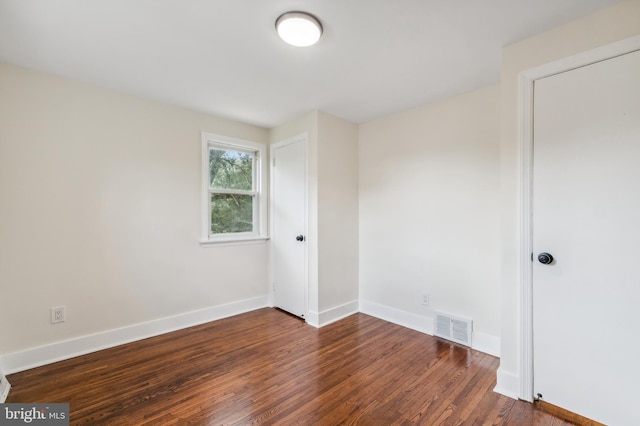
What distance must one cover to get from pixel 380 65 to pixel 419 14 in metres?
0.56

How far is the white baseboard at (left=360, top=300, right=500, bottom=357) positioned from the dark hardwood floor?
3.9 inches

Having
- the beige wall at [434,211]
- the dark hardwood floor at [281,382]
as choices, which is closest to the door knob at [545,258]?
the beige wall at [434,211]

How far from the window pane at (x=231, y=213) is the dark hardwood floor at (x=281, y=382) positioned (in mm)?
1233

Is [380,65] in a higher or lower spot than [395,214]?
higher

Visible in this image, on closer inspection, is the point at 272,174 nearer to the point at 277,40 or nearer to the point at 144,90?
the point at 144,90

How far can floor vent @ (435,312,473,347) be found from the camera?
2.58m

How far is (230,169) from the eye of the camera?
348 centimetres

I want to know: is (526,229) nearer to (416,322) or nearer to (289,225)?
(416,322)

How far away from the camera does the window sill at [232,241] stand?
126 inches

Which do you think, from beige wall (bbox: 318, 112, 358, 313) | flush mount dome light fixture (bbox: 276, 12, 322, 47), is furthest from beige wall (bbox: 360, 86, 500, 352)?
flush mount dome light fixture (bbox: 276, 12, 322, 47)

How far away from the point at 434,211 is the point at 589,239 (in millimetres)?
1291

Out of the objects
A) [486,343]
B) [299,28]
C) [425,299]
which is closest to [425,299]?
[425,299]

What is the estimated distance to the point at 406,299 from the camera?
3061mm

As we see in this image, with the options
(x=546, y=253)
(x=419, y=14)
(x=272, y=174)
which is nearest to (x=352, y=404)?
(x=546, y=253)
